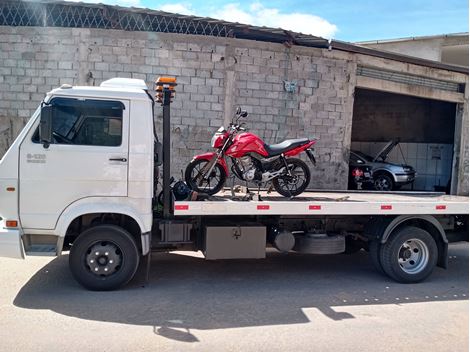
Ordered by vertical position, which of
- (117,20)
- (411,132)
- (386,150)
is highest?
(117,20)

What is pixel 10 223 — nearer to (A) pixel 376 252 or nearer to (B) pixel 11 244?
(B) pixel 11 244

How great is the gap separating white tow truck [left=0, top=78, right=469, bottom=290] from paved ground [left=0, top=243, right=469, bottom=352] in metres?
0.49

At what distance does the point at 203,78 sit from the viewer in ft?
34.2

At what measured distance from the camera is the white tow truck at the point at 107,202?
192 inches

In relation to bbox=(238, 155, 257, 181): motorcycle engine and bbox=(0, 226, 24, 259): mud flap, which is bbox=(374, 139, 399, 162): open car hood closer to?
bbox=(238, 155, 257, 181): motorcycle engine

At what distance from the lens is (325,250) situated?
6000 millimetres

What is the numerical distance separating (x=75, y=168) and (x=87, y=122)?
0.56m

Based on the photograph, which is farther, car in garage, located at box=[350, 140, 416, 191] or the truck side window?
car in garage, located at box=[350, 140, 416, 191]

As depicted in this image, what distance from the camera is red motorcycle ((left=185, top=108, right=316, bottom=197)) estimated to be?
6316mm

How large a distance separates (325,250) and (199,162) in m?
2.29

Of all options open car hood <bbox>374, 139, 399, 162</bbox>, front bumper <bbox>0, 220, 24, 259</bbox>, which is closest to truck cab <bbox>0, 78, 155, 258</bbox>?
front bumper <bbox>0, 220, 24, 259</bbox>

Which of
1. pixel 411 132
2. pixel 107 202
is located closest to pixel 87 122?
pixel 107 202

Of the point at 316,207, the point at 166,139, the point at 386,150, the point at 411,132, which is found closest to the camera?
the point at 166,139

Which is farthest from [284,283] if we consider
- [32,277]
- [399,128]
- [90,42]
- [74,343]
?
[399,128]
